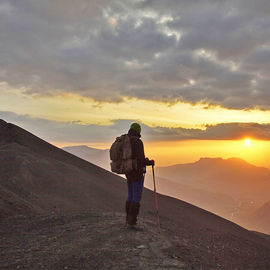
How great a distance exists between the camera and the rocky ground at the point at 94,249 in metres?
7.52

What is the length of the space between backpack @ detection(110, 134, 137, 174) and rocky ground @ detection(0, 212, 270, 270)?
1898mm

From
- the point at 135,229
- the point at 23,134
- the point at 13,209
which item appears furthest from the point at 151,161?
the point at 23,134

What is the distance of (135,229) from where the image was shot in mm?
→ 9969

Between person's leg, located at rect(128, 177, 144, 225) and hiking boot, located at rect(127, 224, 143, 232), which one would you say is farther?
hiking boot, located at rect(127, 224, 143, 232)

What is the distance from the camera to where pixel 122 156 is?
995 cm

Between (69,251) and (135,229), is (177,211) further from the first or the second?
(69,251)

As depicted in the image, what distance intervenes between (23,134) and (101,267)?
3502 centimetres

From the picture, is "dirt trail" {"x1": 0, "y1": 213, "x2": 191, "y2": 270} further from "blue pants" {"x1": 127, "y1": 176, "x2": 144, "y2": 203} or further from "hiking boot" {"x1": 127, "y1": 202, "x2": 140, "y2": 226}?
"blue pants" {"x1": 127, "y1": 176, "x2": 144, "y2": 203}

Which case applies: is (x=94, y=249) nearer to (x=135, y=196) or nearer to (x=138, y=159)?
(x=135, y=196)

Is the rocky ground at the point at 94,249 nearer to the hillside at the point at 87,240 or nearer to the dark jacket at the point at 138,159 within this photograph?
the hillside at the point at 87,240

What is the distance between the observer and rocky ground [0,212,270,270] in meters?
7.52

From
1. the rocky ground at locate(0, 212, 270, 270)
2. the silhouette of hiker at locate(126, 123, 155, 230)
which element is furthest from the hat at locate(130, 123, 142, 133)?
the rocky ground at locate(0, 212, 270, 270)

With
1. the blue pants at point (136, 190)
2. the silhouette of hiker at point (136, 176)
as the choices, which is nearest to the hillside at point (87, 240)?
the silhouette of hiker at point (136, 176)

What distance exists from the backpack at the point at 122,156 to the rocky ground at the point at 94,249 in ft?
6.23
